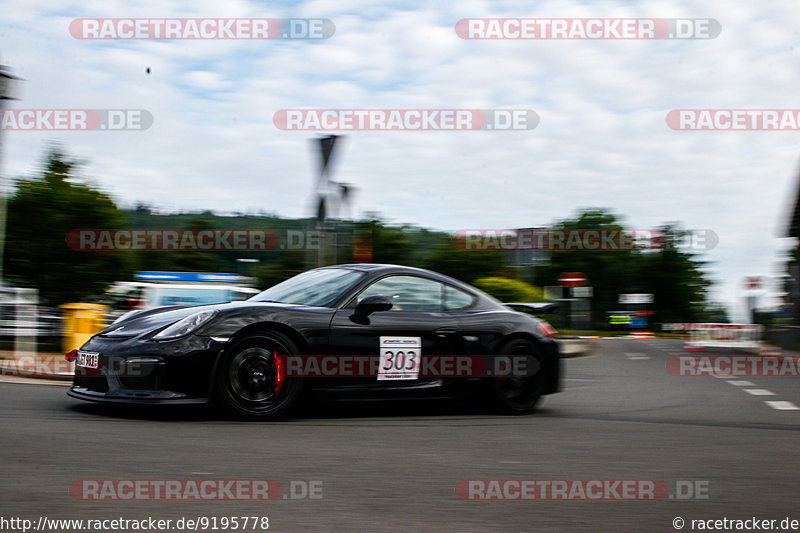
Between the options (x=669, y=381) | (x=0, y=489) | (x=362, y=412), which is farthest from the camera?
(x=669, y=381)

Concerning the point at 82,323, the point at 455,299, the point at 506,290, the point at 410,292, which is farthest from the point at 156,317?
the point at 506,290

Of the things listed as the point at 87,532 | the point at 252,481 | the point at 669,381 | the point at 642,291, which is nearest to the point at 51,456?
the point at 252,481

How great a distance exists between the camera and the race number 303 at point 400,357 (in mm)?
7457

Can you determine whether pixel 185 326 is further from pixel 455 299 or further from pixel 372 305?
pixel 455 299

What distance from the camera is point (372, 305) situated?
719 centimetres

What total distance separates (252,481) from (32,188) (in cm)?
1568

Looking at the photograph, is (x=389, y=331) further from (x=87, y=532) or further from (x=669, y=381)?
(x=669, y=381)

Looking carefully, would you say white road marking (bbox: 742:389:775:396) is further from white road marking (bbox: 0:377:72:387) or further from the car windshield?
white road marking (bbox: 0:377:72:387)

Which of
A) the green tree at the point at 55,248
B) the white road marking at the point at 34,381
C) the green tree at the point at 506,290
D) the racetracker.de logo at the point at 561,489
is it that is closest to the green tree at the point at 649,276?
the green tree at the point at 506,290

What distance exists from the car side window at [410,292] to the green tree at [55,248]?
37.7 feet

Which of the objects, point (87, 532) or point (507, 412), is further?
point (507, 412)

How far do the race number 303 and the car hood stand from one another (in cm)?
84

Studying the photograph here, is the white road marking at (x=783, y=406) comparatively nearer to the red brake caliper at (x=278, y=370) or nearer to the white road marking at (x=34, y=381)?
the red brake caliper at (x=278, y=370)

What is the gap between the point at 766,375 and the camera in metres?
14.6
